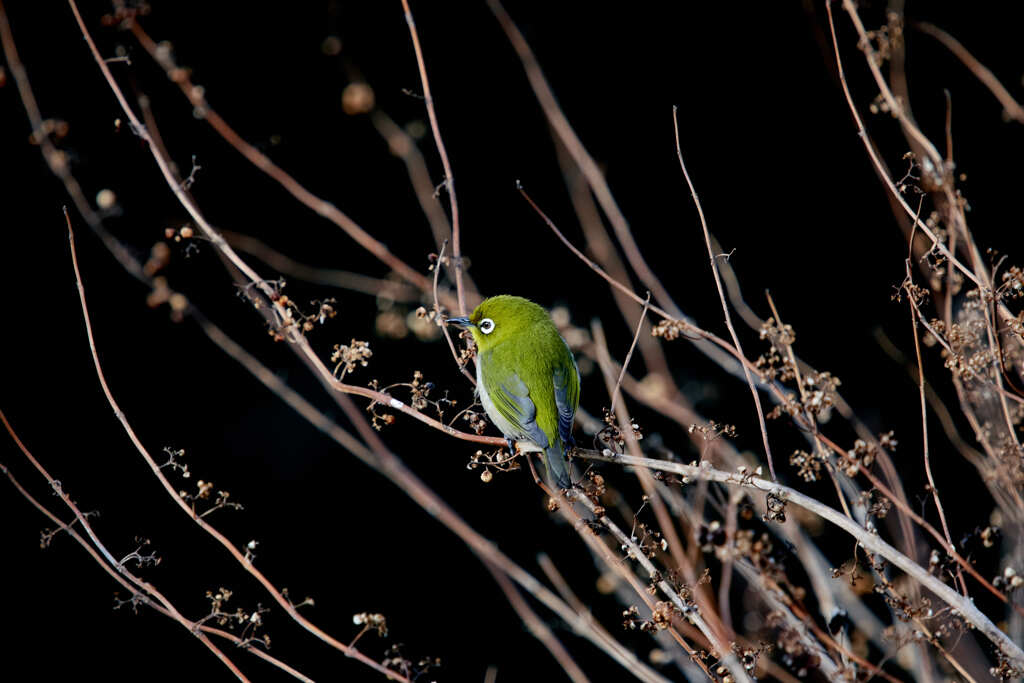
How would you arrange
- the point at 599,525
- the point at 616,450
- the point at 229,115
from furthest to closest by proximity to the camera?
1. the point at 229,115
2. the point at 616,450
3. the point at 599,525

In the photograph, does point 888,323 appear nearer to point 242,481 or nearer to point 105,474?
point 242,481

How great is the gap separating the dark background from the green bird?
49.6 inches

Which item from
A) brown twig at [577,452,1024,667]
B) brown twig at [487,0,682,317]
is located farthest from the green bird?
brown twig at [577,452,1024,667]

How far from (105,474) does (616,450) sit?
2841mm

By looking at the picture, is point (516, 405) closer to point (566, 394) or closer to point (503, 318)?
point (566, 394)

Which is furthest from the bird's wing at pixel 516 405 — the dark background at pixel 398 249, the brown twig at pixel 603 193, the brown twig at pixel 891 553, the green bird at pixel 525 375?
the dark background at pixel 398 249

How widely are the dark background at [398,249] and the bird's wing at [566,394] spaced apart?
55.2 inches

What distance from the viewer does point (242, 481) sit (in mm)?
4277

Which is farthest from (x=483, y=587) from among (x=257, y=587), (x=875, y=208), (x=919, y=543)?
(x=875, y=208)

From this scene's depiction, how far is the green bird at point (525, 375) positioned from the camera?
2.94 meters

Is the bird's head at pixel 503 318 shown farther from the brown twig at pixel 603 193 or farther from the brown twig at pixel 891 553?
the brown twig at pixel 891 553

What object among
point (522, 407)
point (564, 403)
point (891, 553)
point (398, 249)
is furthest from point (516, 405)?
point (398, 249)

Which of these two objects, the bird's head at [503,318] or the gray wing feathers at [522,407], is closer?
the gray wing feathers at [522,407]

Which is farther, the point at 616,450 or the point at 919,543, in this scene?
the point at 919,543
